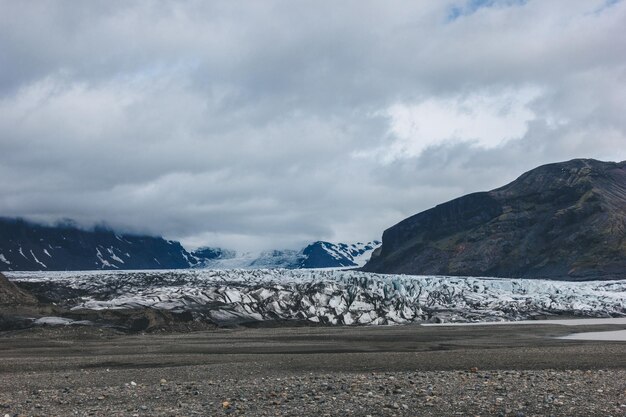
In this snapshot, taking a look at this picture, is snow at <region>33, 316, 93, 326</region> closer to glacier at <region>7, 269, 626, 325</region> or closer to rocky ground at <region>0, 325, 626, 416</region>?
glacier at <region>7, 269, 626, 325</region>

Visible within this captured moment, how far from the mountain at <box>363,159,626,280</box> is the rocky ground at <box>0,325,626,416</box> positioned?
9384 cm

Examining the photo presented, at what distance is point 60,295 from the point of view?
6381cm

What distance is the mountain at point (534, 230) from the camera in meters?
123

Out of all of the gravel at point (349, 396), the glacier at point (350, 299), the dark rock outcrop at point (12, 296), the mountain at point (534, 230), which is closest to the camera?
the gravel at point (349, 396)

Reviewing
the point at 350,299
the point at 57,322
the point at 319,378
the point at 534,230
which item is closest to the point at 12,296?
the point at 57,322

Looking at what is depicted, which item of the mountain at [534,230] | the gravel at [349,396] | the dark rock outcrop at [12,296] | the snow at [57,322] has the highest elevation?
the mountain at [534,230]

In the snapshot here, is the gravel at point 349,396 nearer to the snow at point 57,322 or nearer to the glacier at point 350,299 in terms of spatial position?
the snow at point 57,322

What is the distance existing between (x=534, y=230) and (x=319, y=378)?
134 metres

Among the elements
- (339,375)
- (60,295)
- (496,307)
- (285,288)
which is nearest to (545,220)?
(496,307)

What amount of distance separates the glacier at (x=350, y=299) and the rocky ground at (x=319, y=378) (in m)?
19.3

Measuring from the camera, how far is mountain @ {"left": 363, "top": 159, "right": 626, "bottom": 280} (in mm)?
122562

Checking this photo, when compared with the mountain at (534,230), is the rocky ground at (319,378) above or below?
below

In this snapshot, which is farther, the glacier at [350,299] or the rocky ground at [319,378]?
the glacier at [350,299]

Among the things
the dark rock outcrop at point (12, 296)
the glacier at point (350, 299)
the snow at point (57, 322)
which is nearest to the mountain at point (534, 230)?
the glacier at point (350, 299)
